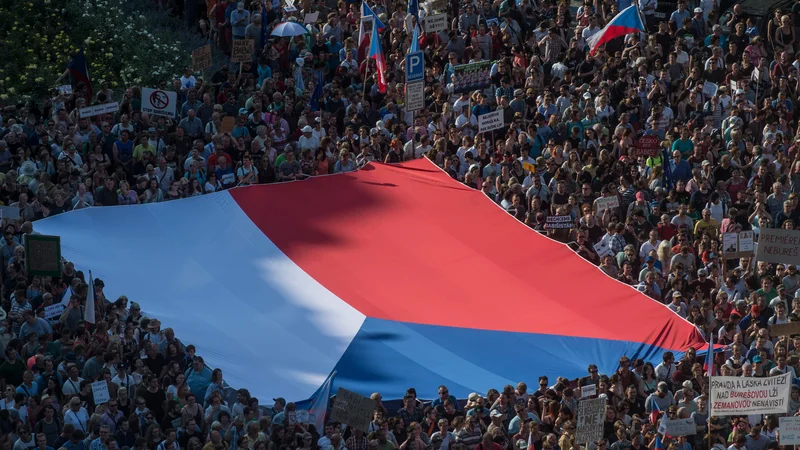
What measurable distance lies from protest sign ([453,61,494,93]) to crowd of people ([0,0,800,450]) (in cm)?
7

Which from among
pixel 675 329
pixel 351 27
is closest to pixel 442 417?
pixel 675 329

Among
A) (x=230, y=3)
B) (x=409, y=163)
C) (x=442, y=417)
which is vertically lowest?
(x=442, y=417)

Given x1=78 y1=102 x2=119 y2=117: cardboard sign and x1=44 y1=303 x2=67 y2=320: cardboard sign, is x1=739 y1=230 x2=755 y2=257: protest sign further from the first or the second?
x1=78 y1=102 x2=119 y2=117: cardboard sign

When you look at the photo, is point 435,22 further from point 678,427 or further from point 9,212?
point 678,427

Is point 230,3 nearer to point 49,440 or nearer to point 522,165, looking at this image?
point 522,165

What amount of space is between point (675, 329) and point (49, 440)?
8271mm

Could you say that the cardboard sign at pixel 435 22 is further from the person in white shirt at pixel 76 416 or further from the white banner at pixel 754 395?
the person in white shirt at pixel 76 416

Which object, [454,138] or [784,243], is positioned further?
[454,138]

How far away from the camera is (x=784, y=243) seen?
22.0 m

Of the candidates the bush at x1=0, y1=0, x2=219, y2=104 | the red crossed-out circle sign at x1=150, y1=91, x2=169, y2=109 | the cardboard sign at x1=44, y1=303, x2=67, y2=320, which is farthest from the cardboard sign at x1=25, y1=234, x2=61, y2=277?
the bush at x1=0, y1=0, x2=219, y2=104

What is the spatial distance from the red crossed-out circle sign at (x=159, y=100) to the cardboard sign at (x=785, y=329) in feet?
32.4

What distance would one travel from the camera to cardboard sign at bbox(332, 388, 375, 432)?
1930 cm

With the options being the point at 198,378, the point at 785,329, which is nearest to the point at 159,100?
the point at 198,378

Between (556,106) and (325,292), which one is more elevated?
(556,106)
